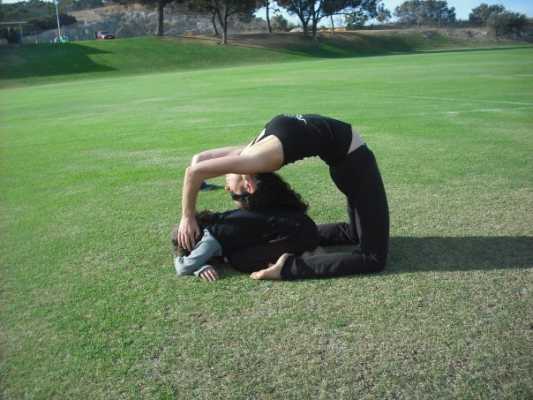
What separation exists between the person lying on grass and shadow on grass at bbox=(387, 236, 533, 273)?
2.64 feet

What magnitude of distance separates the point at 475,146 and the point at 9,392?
8020 millimetres

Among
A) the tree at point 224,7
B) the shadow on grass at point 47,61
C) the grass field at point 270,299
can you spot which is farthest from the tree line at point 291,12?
the grass field at point 270,299

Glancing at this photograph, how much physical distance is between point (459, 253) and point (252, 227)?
1839 mm

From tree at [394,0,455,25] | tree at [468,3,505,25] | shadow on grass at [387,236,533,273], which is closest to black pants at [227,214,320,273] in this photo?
shadow on grass at [387,236,533,273]

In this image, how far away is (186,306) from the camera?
3.70m

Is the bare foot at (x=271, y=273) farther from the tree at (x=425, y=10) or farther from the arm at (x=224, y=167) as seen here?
the tree at (x=425, y=10)

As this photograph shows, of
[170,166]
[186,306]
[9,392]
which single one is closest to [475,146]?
[170,166]

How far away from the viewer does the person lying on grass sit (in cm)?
424

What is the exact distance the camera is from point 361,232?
412 cm

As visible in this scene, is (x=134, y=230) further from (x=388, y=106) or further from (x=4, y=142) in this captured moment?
(x=388, y=106)

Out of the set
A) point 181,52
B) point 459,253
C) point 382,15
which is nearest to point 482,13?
point 382,15

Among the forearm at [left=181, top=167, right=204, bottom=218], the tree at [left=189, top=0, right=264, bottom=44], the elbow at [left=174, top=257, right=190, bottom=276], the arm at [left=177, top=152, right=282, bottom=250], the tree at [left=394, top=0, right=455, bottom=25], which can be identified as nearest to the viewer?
the arm at [left=177, top=152, right=282, bottom=250]

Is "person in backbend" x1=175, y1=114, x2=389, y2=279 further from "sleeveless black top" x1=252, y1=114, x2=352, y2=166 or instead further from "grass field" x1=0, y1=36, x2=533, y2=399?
"grass field" x1=0, y1=36, x2=533, y2=399

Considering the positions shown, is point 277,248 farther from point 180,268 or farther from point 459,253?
point 459,253
